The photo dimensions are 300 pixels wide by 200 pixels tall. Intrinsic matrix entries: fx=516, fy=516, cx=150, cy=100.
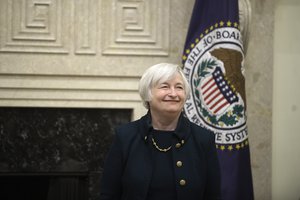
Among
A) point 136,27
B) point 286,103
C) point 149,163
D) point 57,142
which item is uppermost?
point 136,27

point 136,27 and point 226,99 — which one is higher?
point 136,27

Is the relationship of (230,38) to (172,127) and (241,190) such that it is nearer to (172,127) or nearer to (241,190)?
(241,190)

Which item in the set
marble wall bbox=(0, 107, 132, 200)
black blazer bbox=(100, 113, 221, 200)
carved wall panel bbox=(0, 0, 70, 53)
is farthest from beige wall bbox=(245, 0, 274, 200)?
black blazer bbox=(100, 113, 221, 200)

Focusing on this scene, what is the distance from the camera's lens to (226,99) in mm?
3836

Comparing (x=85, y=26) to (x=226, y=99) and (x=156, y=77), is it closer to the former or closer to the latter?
(x=226, y=99)

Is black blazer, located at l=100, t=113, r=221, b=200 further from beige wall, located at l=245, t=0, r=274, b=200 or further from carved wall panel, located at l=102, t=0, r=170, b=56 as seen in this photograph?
beige wall, located at l=245, t=0, r=274, b=200

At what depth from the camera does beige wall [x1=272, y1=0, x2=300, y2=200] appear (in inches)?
175

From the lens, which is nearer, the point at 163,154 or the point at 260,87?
the point at 163,154

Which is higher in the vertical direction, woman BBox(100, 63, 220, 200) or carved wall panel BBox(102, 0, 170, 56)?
carved wall panel BBox(102, 0, 170, 56)

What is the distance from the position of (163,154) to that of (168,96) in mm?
264

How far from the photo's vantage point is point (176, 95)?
229 cm

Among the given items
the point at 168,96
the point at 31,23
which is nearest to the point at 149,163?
the point at 168,96

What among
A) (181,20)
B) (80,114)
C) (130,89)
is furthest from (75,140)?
(181,20)

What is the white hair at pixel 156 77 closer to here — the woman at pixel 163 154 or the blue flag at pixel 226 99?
the woman at pixel 163 154
